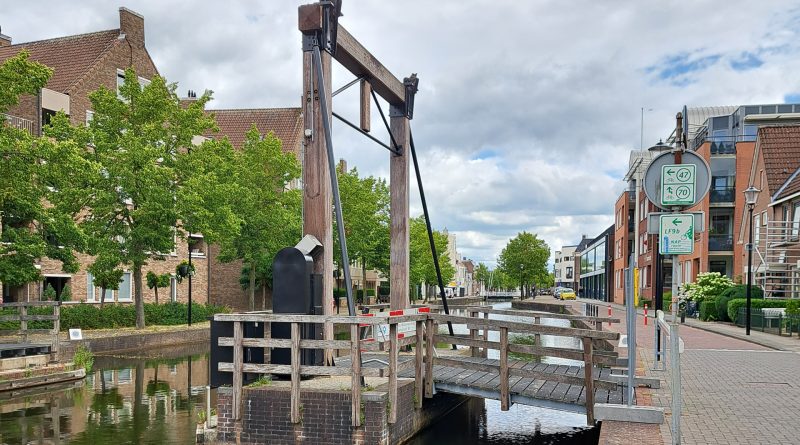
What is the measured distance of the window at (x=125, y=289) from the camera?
35375 mm

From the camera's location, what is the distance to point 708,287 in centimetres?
3738

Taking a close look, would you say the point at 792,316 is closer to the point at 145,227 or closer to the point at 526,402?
the point at 526,402

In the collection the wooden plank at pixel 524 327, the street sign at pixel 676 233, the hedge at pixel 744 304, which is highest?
the street sign at pixel 676 233

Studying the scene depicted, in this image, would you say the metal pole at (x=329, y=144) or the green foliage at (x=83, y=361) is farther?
the green foliage at (x=83, y=361)

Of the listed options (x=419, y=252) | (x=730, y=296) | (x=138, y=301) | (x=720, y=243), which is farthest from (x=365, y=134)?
(x=419, y=252)

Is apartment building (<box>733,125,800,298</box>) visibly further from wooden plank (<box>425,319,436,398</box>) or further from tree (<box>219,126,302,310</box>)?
wooden plank (<box>425,319,436,398</box>)

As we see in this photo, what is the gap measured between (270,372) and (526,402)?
3741 millimetres

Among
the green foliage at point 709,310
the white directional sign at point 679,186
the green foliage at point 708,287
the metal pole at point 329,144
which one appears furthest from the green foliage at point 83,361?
the green foliage at point 708,287

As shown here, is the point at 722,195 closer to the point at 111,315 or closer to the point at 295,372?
the point at 111,315

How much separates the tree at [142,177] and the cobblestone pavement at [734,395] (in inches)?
679

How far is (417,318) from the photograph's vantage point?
1006cm

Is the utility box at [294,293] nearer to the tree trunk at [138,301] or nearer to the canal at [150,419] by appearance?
the canal at [150,419]

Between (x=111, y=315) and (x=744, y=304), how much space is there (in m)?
25.9

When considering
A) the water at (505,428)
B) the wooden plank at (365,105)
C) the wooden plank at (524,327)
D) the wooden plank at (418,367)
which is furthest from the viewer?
the wooden plank at (365,105)
